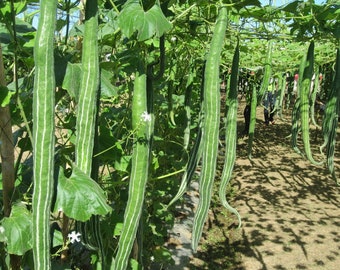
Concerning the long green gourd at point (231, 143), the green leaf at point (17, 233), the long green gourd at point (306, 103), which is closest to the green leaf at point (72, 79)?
the green leaf at point (17, 233)

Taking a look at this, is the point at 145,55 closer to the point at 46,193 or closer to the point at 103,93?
the point at 103,93

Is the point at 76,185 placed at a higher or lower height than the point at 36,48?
lower

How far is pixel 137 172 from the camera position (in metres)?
1.58

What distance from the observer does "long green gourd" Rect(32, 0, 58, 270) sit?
3.63ft

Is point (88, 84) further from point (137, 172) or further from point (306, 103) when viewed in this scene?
point (306, 103)

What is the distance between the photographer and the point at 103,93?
1.65 metres

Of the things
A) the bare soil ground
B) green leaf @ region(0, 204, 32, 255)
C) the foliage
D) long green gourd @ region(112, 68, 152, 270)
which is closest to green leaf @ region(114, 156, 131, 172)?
the foliage

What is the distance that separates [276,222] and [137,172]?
433 cm

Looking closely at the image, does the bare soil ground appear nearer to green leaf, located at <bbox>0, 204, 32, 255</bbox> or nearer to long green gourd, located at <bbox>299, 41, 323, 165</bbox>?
long green gourd, located at <bbox>299, 41, 323, 165</bbox>

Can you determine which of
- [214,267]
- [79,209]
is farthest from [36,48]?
[214,267]

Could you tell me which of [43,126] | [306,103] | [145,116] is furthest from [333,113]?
[43,126]

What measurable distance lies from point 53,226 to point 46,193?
0.83 meters

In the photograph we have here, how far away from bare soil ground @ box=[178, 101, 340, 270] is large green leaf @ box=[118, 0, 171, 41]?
2866mm

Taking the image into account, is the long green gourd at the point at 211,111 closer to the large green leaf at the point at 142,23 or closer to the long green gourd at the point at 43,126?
the large green leaf at the point at 142,23
